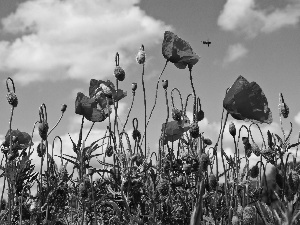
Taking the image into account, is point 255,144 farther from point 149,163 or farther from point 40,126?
point 40,126

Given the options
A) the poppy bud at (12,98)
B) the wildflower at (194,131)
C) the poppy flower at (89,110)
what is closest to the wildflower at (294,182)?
the wildflower at (194,131)

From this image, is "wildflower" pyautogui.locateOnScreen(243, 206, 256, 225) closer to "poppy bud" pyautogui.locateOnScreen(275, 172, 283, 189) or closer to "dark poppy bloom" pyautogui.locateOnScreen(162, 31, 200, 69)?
"poppy bud" pyautogui.locateOnScreen(275, 172, 283, 189)

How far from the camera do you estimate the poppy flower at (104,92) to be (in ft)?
9.91

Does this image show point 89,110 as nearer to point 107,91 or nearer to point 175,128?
point 107,91

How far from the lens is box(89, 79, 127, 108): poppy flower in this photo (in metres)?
3.02

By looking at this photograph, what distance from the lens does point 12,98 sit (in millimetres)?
3182

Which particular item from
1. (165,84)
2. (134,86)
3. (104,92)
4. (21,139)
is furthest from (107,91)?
(165,84)

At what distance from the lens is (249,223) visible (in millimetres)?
2039

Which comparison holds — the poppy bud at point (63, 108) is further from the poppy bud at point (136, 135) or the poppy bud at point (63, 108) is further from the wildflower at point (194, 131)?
the wildflower at point (194, 131)

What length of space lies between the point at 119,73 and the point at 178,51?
54cm

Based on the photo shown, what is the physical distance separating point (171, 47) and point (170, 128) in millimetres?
539

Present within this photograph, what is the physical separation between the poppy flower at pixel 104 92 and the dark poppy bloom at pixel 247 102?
36.6 inches

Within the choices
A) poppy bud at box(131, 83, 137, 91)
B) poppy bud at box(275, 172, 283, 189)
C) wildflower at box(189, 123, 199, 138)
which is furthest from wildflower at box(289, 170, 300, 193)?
poppy bud at box(131, 83, 137, 91)

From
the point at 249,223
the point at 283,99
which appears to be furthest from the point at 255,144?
the point at 249,223
